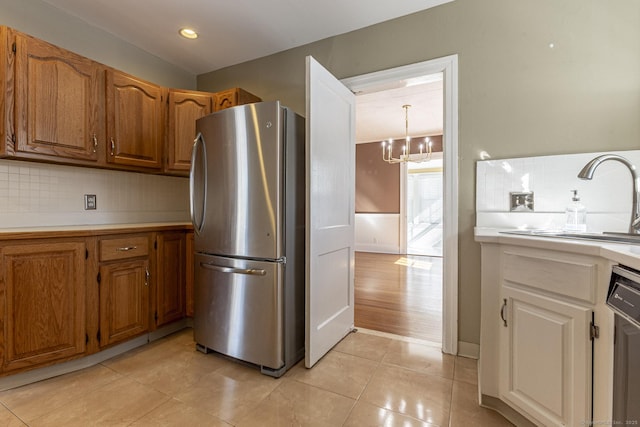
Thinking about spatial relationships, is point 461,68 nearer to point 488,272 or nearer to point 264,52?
point 488,272

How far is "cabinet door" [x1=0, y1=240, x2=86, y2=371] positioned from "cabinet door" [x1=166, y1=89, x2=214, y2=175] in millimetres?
1047

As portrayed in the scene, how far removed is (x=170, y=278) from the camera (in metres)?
2.29

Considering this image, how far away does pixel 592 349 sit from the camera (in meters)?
0.98

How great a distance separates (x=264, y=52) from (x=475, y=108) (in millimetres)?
1968

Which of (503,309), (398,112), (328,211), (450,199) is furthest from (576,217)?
(398,112)

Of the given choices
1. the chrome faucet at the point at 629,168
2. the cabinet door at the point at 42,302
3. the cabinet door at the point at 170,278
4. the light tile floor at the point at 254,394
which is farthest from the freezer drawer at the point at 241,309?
the chrome faucet at the point at 629,168

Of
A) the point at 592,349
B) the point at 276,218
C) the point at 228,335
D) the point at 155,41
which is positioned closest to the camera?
the point at 592,349

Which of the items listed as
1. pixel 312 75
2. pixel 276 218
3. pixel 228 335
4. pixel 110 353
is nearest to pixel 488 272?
pixel 276 218

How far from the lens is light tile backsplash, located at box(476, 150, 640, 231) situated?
1585mm

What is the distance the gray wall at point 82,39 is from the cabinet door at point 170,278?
160cm

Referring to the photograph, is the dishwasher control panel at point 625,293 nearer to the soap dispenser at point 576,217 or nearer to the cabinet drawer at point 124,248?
the soap dispenser at point 576,217

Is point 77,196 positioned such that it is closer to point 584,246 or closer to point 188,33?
point 188,33

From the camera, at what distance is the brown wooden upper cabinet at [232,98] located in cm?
256

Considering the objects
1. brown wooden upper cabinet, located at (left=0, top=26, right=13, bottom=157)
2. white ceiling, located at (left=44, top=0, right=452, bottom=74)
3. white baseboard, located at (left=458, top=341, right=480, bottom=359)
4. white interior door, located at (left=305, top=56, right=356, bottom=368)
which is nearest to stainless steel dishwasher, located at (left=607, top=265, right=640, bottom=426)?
white baseboard, located at (left=458, top=341, right=480, bottom=359)
